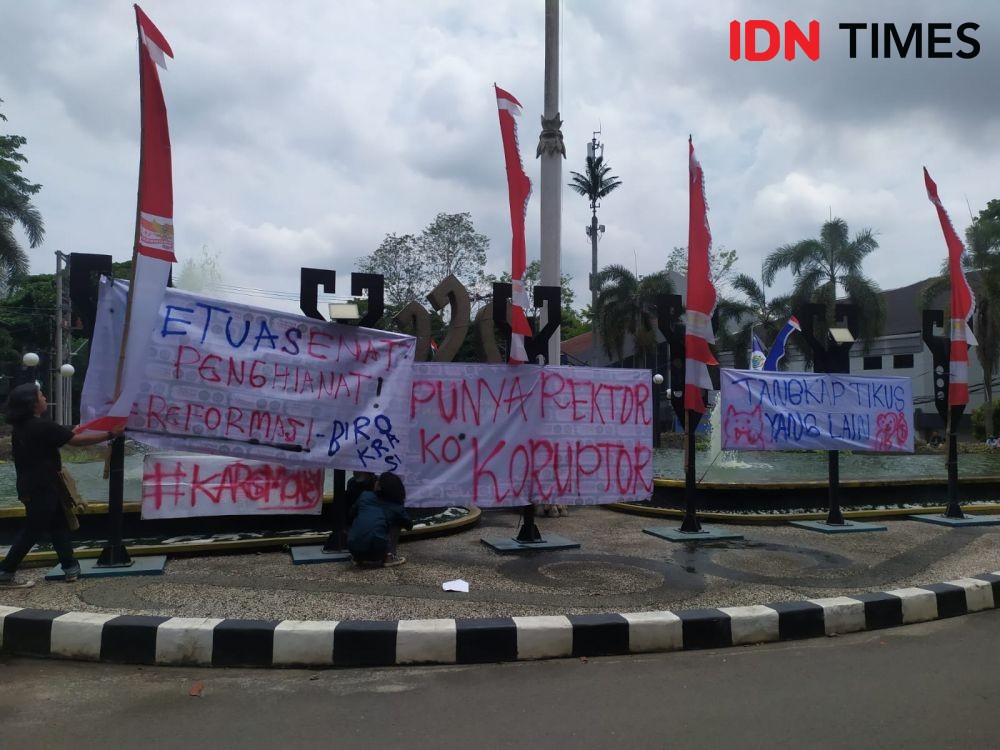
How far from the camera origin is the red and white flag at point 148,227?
232 inches

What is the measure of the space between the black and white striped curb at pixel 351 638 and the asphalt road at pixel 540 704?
0.09m

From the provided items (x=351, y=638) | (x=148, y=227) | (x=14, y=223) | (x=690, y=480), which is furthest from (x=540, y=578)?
(x=14, y=223)

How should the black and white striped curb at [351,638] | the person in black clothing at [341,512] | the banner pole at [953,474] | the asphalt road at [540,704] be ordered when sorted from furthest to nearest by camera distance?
1. the banner pole at [953,474]
2. the person in black clothing at [341,512]
3. the black and white striped curb at [351,638]
4. the asphalt road at [540,704]

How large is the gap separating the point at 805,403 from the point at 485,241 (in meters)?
28.3

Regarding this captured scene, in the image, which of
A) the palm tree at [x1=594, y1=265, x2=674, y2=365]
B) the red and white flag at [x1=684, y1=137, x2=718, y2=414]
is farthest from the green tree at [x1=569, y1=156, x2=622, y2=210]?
the red and white flag at [x1=684, y1=137, x2=718, y2=414]

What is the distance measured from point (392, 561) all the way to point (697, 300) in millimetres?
4613

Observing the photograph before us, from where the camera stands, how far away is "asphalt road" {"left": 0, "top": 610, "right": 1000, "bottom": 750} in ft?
11.2

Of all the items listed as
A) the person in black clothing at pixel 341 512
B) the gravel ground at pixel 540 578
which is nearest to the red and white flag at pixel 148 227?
the gravel ground at pixel 540 578

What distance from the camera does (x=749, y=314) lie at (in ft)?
121

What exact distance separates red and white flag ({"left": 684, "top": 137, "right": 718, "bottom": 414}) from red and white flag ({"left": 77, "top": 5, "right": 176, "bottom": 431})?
555 cm

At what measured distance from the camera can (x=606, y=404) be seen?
Answer: 790 centimetres

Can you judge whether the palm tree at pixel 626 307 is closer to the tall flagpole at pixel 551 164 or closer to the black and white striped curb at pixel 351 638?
the tall flagpole at pixel 551 164

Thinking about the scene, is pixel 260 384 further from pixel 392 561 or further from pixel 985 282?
pixel 985 282

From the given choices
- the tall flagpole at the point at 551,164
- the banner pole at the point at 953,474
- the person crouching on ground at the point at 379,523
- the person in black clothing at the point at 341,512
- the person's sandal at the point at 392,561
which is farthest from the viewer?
the tall flagpole at the point at 551,164
